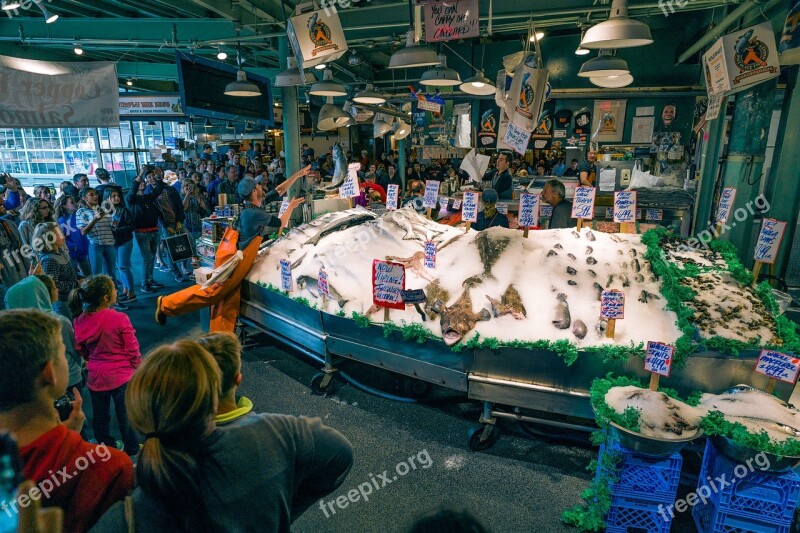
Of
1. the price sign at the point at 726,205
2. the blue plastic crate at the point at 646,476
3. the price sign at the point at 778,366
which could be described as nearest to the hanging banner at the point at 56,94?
the blue plastic crate at the point at 646,476

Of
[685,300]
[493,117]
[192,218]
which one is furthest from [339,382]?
[493,117]

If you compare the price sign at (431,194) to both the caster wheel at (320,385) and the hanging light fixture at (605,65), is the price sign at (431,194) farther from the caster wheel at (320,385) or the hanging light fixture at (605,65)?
the caster wheel at (320,385)

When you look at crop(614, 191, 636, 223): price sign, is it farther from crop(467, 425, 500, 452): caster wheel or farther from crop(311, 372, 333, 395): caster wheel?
crop(311, 372, 333, 395): caster wheel

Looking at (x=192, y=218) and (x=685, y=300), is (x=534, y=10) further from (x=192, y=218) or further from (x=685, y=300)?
(x=192, y=218)

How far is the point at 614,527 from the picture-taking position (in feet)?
9.41

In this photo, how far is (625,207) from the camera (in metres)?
4.50

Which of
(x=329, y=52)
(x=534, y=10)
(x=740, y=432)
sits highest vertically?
(x=534, y=10)

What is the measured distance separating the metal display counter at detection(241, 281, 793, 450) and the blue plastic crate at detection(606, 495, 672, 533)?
62cm

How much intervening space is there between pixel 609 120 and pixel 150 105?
13.7m

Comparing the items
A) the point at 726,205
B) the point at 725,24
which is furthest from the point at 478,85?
the point at 726,205

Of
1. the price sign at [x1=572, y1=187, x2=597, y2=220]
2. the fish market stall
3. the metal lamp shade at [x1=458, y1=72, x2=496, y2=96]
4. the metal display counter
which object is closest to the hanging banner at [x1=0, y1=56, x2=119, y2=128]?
the fish market stall

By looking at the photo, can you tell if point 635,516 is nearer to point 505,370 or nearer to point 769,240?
point 505,370

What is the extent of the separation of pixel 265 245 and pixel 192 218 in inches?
182

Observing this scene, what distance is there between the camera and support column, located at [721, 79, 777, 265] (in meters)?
5.98
